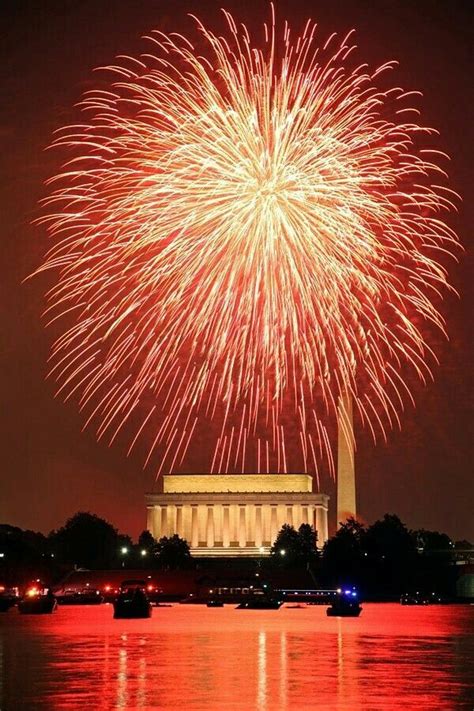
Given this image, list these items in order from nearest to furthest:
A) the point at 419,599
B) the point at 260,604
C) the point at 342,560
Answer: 1. the point at 260,604
2. the point at 419,599
3. the point at 342,560

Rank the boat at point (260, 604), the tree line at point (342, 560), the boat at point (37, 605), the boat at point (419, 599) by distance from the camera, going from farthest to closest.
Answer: the tree line at point (342, 560)
the boat at point (419, 599)
the boat at point (260, 604)
the boat at point (37, 605)

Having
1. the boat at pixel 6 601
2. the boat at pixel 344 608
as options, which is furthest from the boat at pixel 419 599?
the boat at pixel 344 608

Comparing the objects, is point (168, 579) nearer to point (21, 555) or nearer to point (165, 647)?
point (21, 555)

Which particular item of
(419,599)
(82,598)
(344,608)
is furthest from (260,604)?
(419,599)

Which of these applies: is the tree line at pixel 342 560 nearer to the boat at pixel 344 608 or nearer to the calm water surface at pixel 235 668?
the boat at pixel 344 608

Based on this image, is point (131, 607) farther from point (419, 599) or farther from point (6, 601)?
point (419, 599)

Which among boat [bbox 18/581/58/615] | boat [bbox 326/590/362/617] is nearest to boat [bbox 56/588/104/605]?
boat [bbox 18/581/58/615]

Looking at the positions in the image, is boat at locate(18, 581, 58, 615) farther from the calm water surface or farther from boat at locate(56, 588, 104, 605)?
boat at locate(56, 588, 104, 605)

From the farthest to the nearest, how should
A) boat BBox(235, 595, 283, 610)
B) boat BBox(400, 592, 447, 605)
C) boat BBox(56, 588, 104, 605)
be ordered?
boat BBox(400, 592, 447, 605)
boat BBox(56, 588, 104, 605)
boat BBox(235, 595, 283, 610)

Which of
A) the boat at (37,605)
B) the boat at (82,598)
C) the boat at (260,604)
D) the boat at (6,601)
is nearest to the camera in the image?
the boat at (37,605)
